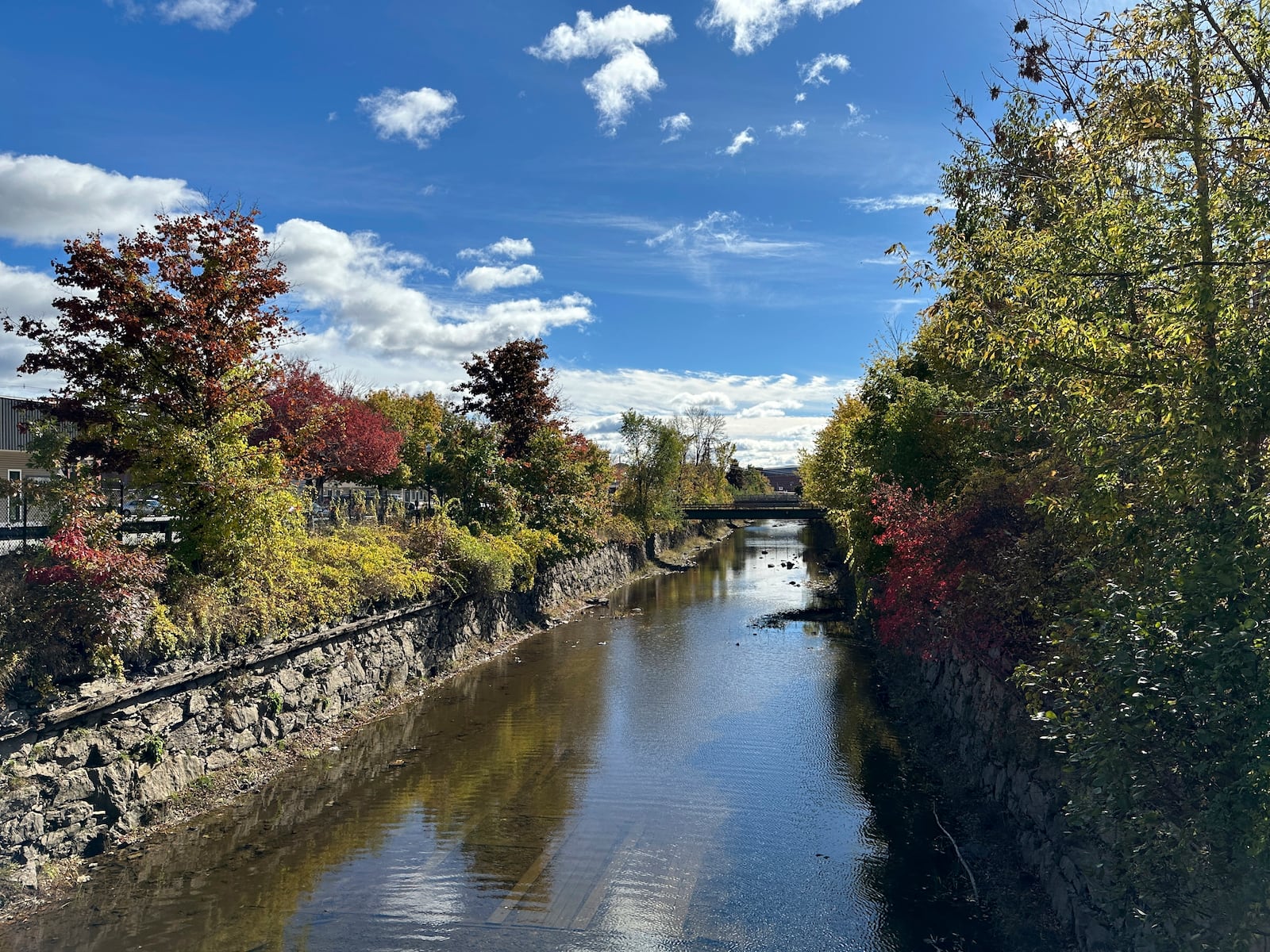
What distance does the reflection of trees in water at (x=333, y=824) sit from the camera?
9.16m

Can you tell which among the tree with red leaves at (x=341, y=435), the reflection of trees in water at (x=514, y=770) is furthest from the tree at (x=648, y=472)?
the reflection of trees in water at (x=514, y=770)

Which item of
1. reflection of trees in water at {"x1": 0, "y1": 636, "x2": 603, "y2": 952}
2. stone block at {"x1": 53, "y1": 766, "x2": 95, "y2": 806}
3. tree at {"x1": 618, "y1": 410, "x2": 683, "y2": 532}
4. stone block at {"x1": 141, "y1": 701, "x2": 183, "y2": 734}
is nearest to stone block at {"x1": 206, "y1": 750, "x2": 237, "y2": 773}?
reflection of trees in water at {"x1": 0, "y1": 636, "x2": 603, "y2": 952}

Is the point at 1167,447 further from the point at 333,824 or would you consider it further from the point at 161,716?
the point at 161,716

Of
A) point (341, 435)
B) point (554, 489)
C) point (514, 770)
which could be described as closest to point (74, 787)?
point (514, 770)

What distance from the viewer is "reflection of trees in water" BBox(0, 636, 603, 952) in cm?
916

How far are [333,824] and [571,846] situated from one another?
3.95m

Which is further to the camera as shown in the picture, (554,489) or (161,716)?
(554,489)

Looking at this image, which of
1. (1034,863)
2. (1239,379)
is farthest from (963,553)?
(1239,379)

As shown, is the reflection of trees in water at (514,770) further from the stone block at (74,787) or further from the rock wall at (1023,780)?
the rock wall at (1023,780)

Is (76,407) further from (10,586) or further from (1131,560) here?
(1131,560)

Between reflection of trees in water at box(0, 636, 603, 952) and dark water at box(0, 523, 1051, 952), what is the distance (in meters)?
0.04

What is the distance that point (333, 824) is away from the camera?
12.3m

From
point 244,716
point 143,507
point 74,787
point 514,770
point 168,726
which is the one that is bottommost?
point 514,770

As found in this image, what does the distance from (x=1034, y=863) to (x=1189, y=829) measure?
5.53 meters
